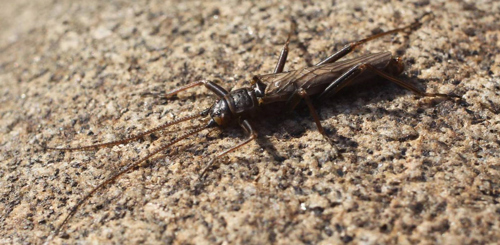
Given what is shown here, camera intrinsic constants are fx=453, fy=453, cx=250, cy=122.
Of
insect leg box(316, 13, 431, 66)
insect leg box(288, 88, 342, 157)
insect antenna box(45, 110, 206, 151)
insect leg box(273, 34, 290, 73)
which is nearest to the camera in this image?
insect leg box(288, 88, 342, 157)

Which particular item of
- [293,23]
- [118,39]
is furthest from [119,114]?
[293,23]

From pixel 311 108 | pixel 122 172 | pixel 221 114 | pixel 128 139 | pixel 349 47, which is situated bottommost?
pixel 122 172

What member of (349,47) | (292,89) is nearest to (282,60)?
(292,89)

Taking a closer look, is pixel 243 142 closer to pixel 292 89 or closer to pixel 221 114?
pixel 221 114

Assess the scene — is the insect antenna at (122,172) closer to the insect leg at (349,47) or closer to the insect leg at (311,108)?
the insect leg at (311,108)

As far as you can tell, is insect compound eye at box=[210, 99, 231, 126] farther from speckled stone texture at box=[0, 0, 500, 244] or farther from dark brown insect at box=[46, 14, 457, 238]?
speckled stone texture at box=[0, 0, 500, 244]

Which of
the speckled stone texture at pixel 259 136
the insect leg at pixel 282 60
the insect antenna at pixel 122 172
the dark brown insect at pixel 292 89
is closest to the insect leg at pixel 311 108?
the dark brown insect at pixel 292 89

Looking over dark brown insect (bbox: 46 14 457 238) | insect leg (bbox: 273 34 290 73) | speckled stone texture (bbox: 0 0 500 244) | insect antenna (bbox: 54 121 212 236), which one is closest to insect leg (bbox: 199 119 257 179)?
dark brown insect (bbox: 46 14 457 238)

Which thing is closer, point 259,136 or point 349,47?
point 259,136

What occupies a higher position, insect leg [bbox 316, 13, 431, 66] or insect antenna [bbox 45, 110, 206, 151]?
insect leg [bbox 316, 13, 431, 66]

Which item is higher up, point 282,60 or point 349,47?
point 349,47
